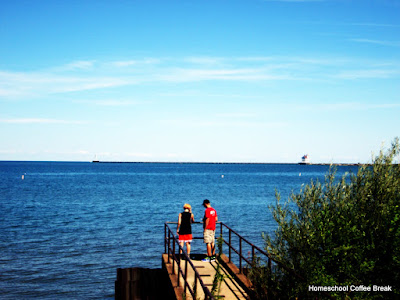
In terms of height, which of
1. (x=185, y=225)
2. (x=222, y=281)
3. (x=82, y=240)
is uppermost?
(x=185, y=225)

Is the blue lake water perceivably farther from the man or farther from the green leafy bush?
the man

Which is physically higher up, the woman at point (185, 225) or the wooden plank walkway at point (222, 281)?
the woman at point (185, 225)

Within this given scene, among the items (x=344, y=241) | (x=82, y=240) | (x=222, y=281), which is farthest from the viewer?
(x=82, y=240)

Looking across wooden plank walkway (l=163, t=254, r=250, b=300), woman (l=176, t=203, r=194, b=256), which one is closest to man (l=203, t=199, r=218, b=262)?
woman (l=176, t=203, r=194, b=256)

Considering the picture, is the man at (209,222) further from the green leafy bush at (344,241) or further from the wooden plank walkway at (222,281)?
the green leafy bush at (344,241)

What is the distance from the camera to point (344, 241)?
9.52m

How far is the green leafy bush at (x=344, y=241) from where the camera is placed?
9.18 meters

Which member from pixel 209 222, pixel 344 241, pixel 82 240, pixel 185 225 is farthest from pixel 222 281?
pixel 82 240

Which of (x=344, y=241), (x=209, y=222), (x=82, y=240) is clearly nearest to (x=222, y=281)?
(x=209, y=222)

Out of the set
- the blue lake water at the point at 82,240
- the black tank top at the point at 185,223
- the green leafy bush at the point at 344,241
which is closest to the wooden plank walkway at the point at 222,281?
the green leafy bush at the point at 344,241

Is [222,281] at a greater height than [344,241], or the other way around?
[344,241]

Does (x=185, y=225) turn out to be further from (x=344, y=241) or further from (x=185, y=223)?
(x=344, y=241)

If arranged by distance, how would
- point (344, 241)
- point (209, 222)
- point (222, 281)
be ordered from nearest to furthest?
1. point (344, 241)
2. point (222, 281)
3. point (209, 222)

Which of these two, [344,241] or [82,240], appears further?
[82,240]
